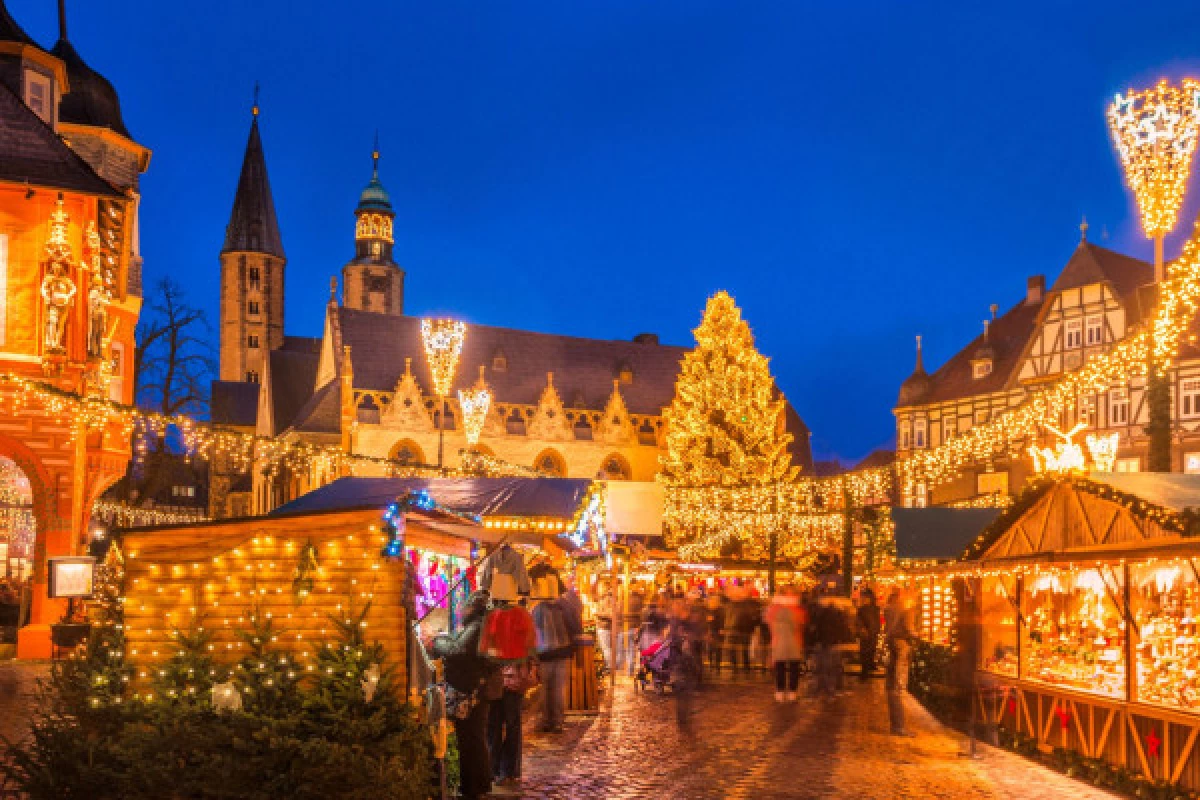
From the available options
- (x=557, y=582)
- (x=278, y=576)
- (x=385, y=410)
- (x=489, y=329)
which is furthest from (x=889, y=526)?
(x=489, y=329)

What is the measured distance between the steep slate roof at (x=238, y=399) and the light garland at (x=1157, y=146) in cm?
7478

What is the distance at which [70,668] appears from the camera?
8.37m

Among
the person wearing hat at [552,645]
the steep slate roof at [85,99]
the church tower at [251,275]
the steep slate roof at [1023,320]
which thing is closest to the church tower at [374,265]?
the church tower at [251,275]

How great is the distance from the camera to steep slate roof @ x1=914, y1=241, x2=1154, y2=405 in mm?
42031

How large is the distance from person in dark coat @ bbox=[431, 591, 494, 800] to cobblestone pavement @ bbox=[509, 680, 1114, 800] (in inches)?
17.5

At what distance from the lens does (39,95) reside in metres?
25.7

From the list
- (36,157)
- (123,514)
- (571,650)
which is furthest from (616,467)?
(571,650)

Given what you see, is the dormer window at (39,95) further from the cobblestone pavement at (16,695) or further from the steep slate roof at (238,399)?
the steep slate roof at (238,399)

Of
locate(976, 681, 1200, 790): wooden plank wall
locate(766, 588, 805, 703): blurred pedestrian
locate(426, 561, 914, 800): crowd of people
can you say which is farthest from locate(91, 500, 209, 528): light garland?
locate(976, 681, 1200, 790): wooden plank wall

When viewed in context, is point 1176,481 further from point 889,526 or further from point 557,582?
point 889,526

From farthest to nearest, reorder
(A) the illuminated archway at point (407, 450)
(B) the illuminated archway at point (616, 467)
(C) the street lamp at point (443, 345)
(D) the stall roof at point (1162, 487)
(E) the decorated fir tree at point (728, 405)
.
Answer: (B) the illuminated archway at point (616, 467)
(A) the illuminated archway at point (407, 450)
(E) the decorated fir tree at point (728, 405)
(C) the street lamp at point (443, 345)
(D) the stall roof at point (1162, 487)

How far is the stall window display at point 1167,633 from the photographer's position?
966cm

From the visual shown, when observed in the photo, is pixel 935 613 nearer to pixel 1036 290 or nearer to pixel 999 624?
pixel 999 624

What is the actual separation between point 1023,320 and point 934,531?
30.2 m
